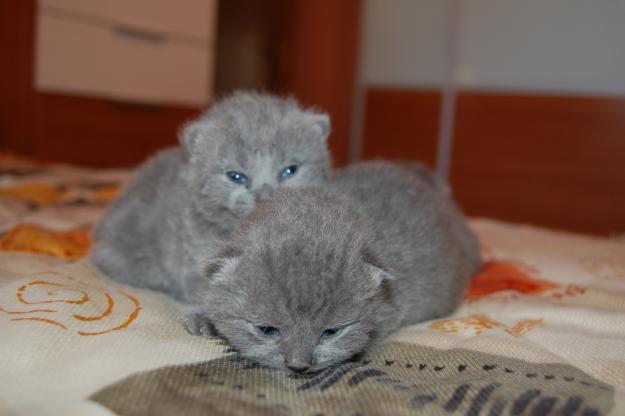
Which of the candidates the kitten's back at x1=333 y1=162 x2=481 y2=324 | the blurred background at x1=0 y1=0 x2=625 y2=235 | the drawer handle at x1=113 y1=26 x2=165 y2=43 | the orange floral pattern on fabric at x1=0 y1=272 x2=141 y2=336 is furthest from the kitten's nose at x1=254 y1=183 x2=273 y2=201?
the drawer handle at x1=113 y1=26 x2=165 y2=43

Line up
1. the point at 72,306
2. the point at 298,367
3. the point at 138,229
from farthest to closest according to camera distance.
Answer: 1. the point at 138,229
2. the point at 72,306
3. the point at 298,367

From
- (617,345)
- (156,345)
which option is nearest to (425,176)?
(617,345)

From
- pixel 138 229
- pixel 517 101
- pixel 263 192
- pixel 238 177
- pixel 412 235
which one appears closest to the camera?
pixel 412 235

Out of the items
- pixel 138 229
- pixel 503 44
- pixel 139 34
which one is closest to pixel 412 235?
pixel 138 229

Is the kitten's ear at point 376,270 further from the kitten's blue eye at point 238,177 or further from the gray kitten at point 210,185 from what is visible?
the kitten's blue eye at point 238,177

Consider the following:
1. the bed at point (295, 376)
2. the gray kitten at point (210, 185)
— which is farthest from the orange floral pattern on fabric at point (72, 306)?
the gray kitten at point (210, 185)

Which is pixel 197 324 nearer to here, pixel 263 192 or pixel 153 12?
pixel 263 192
